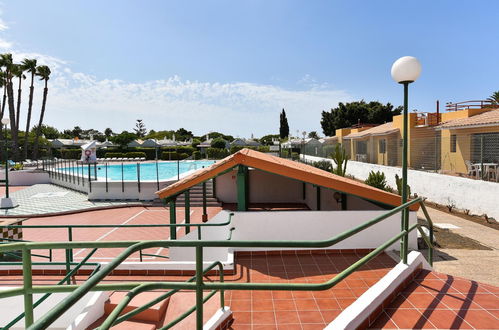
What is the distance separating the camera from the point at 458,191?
46.0 feet

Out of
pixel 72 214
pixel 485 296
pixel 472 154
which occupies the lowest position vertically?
pixel 72 214

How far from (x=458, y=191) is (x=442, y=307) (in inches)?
496

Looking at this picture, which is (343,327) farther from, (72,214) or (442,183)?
(72,214)

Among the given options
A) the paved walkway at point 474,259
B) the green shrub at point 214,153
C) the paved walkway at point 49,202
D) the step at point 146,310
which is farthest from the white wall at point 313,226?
the green shrub at point 214,153

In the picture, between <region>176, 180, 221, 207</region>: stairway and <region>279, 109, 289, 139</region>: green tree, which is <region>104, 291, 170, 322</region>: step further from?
<region>279, 109, 289, 139</region>: green tree

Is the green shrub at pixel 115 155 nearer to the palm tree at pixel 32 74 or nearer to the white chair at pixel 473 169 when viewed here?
the palm tree at pixel 32 74

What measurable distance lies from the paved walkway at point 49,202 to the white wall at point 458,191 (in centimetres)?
1531

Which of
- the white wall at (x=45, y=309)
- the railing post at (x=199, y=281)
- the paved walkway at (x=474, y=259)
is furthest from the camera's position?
the paved walkway at (x=474, y=259)

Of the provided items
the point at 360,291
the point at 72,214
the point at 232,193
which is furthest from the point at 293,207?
the point at 72,214

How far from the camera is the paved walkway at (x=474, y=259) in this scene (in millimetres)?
6801

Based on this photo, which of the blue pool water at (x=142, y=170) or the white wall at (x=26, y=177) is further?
the blue pool water at (x=142, y=170)

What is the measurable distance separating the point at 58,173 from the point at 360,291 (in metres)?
26.5

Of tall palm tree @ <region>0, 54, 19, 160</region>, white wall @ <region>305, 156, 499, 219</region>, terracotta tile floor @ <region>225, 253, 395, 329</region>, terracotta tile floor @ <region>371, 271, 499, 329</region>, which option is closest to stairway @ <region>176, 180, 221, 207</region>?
terracotta tile floor @ <region>225, 253, 395, 329</region>

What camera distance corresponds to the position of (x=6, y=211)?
16281mm
